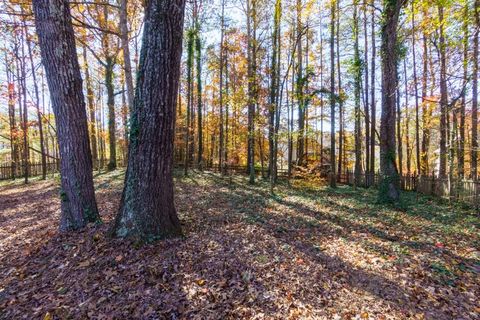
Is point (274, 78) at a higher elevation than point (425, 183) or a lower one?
higher

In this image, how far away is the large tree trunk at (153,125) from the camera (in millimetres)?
3426

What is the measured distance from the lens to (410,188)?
1240 centimetres

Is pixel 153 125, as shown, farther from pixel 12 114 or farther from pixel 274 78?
pixel 12 114

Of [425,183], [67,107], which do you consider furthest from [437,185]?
[67,107]

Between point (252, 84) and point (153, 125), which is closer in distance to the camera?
point (153, 125)

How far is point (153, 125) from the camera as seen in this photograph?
3.49 m

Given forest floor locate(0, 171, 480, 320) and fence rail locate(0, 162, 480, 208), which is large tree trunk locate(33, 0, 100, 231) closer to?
forest floor locate(0, 171, 480, 320)

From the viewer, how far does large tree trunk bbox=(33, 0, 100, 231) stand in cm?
386

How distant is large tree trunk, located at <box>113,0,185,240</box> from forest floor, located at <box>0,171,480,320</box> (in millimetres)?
412

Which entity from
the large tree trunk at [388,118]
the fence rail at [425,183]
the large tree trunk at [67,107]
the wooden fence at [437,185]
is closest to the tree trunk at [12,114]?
the fence rail at [425,183]

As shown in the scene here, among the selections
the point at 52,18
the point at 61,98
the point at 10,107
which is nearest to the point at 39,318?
the point at 61,98

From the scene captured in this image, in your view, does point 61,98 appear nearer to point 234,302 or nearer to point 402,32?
point 234,302

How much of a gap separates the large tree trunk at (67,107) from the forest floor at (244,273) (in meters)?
0.45

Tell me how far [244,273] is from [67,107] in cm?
397
